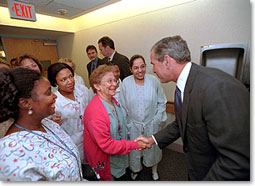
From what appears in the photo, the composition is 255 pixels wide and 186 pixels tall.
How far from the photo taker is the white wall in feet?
5.28

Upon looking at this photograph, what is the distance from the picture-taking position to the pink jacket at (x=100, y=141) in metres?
1.02

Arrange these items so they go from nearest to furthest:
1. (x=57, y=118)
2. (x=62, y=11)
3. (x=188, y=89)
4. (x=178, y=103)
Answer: (x=188, y=89)
(x=178, y=103)
(x=57, y=118)
(x=62, y=11)

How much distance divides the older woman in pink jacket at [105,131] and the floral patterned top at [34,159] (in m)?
0.28

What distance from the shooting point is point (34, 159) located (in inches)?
Answer: 25.3

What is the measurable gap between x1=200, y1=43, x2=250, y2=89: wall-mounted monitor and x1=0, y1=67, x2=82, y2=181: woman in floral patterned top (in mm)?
1919

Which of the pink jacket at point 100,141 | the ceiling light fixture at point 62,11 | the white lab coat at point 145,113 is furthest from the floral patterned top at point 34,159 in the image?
the ceiling light fixture at point 62,11

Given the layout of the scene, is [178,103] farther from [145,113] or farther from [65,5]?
[65,5]

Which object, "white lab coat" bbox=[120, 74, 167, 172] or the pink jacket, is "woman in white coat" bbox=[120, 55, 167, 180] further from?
the pink jacket

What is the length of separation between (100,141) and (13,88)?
0.65 metres

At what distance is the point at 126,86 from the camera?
1707mm

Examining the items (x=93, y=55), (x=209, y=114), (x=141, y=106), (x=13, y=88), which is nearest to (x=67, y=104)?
(x=13, y=88)

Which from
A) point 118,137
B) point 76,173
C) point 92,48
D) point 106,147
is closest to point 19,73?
point 76,173

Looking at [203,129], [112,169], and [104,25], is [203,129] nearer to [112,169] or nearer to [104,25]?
A: [112,169]

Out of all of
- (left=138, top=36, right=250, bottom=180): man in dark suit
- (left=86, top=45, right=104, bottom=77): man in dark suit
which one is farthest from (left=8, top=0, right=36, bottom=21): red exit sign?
(left=138, top=36, right=250, bottom=180): man in dark suit
